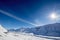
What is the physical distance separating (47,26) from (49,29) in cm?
225

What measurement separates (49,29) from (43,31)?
12.3 ft

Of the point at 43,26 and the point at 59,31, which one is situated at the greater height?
the point at 43,26

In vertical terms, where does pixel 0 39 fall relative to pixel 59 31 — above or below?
below

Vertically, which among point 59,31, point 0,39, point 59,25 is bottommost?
point 0,39

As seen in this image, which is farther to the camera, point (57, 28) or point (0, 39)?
point (57, 28)

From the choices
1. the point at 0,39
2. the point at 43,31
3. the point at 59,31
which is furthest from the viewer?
the point at 43,31

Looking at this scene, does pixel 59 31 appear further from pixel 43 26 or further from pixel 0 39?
pixel 0 39

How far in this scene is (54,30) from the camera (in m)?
57.2

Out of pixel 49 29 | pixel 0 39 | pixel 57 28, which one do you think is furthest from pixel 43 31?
pixel 0 39

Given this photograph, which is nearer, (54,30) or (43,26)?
(54,30)

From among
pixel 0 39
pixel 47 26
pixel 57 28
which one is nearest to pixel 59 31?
pixel 57 28

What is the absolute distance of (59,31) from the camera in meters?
54.4

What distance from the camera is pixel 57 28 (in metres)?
56.8

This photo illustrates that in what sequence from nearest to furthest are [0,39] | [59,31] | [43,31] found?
[0,39] < [59,31] < [43,31]
